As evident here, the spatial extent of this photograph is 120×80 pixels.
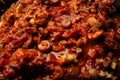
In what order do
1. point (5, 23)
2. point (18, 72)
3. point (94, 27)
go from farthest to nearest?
point (5, 23), point (94, 27), point (18, 72)

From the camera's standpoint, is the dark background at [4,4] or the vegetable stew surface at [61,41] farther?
the dark background at [4,4]

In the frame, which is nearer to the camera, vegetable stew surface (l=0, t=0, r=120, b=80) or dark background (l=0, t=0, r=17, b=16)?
vegetable stew surface (l=0, t=0, r=120, b=80)

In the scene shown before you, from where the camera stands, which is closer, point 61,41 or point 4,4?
point 61,41

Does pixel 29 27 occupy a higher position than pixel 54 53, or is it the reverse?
pixel 29 27

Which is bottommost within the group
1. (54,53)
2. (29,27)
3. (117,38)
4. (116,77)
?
(116,77)

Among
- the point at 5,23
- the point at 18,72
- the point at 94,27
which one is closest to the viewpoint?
the point at 18,72

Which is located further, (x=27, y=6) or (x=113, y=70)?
(x=27, y=6)

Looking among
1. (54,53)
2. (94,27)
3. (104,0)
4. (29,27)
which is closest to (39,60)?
(54,53)

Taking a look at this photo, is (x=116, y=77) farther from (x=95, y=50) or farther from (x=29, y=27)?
(x=29, y=27)

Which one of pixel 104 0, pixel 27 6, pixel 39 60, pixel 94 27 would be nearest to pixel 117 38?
pixel 94 27

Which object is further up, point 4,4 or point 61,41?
point 4,4
